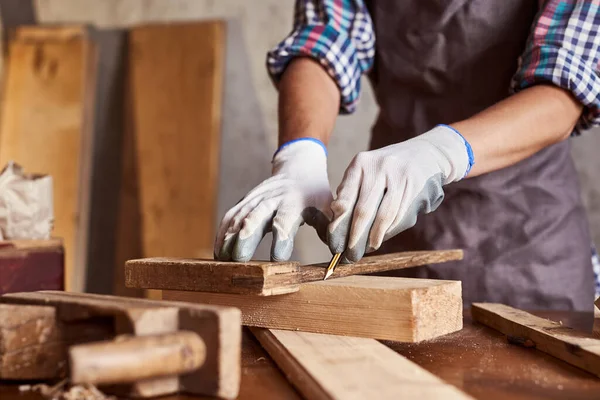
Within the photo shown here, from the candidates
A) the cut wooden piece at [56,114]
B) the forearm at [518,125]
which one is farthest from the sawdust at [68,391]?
the cut wooden piece at [56,114]

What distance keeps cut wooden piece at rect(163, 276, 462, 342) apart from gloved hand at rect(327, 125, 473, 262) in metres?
0.15

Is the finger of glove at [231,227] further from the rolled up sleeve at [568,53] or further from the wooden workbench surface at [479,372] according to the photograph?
the rolled up sleeve at [568,53]

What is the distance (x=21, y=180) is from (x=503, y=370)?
4.18 ft

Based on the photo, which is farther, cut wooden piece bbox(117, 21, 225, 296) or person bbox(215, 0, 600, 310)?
cut wooden piece bbox(117, 21, 225, 296)

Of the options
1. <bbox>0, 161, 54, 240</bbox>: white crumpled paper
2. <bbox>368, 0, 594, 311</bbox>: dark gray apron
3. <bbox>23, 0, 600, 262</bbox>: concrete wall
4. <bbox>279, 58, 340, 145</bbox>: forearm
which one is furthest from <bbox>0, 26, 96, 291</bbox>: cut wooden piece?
<bbox>368, 0, 594, 311</bbox>: dark gray apron

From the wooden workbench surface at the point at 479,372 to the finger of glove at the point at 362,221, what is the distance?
0.71ft

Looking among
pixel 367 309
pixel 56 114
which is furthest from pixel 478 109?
pixel 56 114

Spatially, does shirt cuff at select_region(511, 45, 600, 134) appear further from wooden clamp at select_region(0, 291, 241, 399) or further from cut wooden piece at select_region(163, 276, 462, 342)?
wooden clamp at select_region(0, 291, 241, 399)

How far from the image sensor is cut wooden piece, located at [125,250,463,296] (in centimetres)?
109

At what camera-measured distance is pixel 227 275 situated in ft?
3.69

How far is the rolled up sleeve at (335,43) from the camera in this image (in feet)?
6.38

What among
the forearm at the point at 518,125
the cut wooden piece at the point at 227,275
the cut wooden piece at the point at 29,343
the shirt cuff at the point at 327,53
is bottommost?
the cut wooden piece at the point at 29,343

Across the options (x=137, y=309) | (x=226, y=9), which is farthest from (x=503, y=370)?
(x=226, y=9)

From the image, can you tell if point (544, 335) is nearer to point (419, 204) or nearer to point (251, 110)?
point (419, 204)
